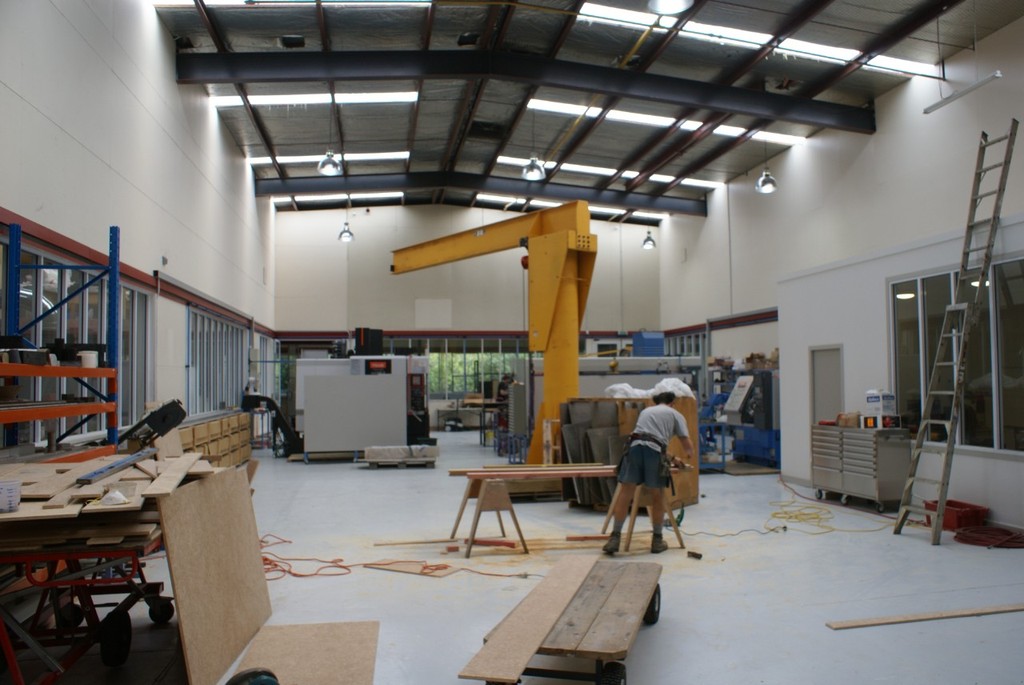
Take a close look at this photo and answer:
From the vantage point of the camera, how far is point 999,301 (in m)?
7.43

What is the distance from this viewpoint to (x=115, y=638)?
397cm

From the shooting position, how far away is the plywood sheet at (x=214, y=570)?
3.52m

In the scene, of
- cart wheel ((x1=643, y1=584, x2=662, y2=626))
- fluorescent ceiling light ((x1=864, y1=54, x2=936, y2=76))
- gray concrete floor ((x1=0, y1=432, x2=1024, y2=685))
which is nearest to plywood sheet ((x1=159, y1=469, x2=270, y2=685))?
gray concrete floor ((x1=0, y1=432, x2=1024, y2=685))

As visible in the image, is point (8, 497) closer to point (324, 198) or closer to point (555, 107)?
point (555, 107)

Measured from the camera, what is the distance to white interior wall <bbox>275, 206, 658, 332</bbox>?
72.0 ft

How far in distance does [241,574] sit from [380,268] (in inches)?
723

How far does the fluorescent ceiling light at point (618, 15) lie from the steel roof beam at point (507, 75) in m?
1.29

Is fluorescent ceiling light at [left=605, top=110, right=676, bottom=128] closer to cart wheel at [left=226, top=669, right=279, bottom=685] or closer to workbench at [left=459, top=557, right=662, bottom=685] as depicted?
workbench at [left=459, top=557, right=662, bottom=685]

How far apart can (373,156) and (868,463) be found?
13273 mm

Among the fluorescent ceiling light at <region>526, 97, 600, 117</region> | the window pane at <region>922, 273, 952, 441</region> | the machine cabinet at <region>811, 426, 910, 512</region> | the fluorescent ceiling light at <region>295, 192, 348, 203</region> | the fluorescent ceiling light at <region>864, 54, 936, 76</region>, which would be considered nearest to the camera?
the window pane at <region>922, 273, 952, 441</region>

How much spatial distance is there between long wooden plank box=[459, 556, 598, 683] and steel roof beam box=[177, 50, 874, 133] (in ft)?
30.3

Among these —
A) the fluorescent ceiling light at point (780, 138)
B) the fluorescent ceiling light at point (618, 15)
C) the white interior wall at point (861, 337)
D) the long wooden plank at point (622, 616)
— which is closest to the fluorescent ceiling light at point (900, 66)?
the fluorescent ceiling light at point (780, 138)

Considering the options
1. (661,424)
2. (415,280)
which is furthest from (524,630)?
(415,280)

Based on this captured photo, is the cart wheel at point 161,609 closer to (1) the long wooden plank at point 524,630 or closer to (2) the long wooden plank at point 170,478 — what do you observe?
(2) the long wooden plank at point 170,478
